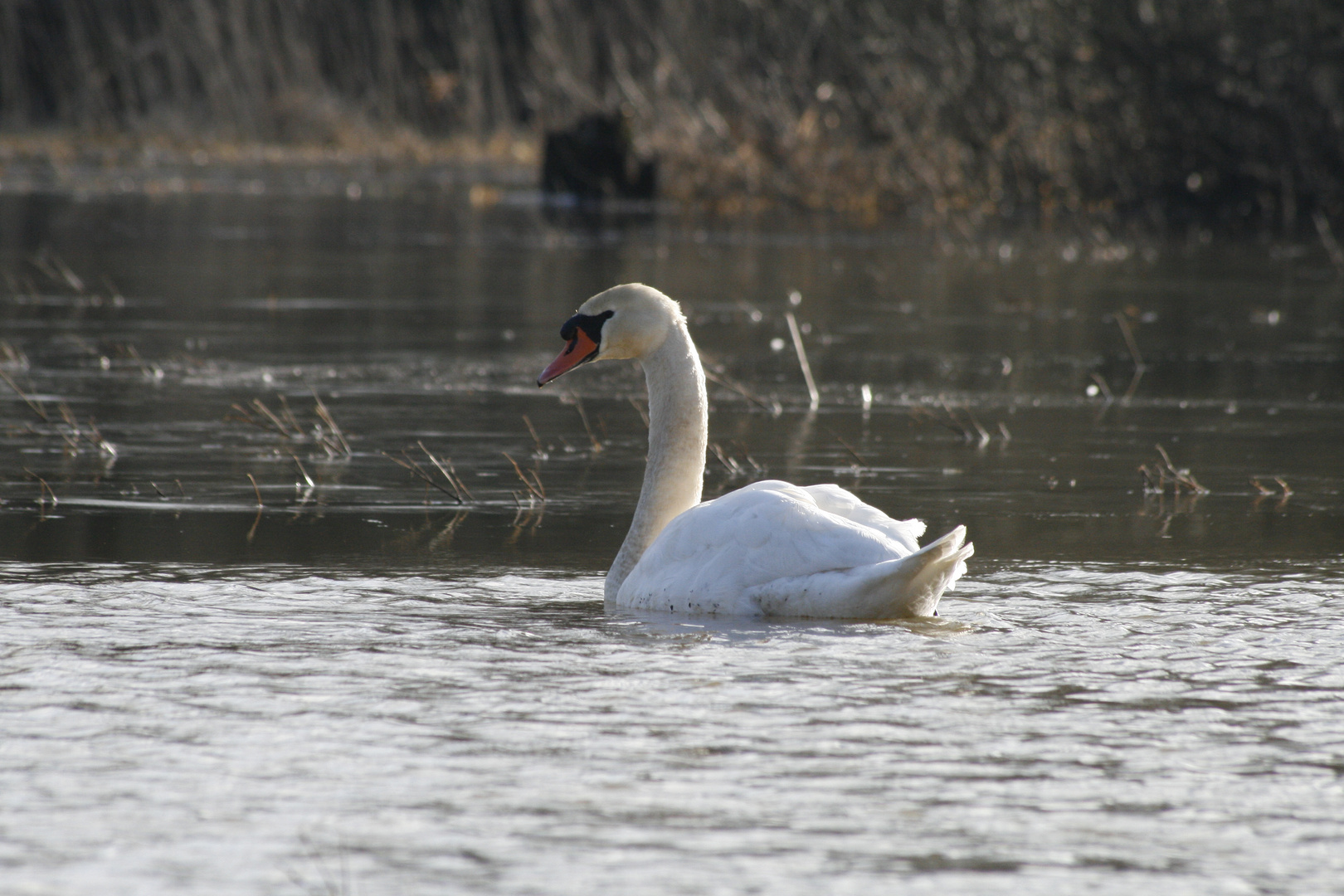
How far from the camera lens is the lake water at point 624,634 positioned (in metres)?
3.59

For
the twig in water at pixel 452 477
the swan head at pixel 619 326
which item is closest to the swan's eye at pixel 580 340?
the swan head at pixel 619 326

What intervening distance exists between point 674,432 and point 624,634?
1.16m

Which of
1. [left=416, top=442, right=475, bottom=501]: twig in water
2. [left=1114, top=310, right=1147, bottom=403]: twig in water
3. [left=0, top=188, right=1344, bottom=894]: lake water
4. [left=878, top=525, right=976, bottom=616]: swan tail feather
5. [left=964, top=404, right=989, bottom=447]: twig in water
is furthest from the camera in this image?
[left=1114, top=310, right=1147, bottom=403]: twig in water

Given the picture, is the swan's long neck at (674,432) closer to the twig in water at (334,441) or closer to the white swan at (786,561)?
the white swan at (786,561)

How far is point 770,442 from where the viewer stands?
8.90m

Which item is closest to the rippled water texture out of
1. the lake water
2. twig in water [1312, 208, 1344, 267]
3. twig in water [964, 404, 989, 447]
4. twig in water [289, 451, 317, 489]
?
the lake water

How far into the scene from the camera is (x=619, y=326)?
20.9 ft

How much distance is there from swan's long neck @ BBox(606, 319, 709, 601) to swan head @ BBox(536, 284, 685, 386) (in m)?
0.05

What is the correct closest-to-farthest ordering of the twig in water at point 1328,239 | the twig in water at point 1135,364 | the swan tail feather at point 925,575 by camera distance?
the swan tail feather at point 925,575 < the twig in water at point 1135,364 < the twig in water at point 1328,239

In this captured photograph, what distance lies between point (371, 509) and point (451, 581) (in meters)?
1.32

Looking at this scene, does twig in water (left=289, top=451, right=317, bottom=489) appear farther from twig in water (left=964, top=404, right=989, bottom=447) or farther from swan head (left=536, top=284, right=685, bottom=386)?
twig in water (left=964, top=404, right=989, bottom=447)

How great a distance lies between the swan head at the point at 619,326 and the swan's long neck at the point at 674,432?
0.05m

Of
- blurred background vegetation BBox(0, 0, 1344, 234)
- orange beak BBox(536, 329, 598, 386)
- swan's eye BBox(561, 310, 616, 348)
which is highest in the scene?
blurred background vegetation BBox(0, 0, 1344, 234)

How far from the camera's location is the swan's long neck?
6324 mm
